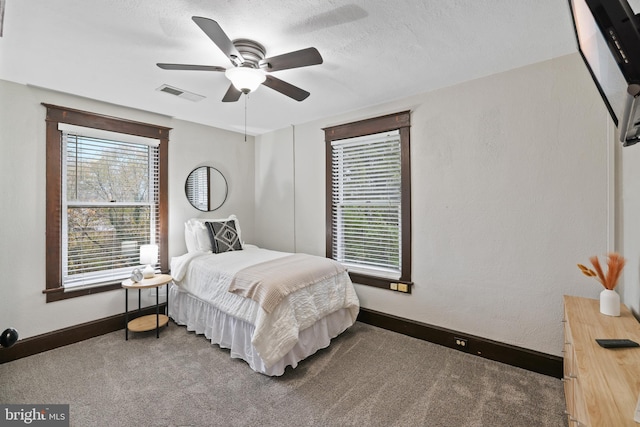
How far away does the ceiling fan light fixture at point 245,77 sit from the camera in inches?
78.3

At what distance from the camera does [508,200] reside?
251cm

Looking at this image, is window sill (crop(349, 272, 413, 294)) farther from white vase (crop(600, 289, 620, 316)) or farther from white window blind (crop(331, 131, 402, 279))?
white vase (crop(600, 289, 620, 316))

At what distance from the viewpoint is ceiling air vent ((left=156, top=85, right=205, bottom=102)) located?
2834mm

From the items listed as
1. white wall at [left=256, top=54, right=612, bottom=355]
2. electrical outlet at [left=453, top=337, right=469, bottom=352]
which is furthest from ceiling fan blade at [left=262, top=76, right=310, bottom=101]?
electrical outlet at [left=453, top=337, right=469, bottom=352]

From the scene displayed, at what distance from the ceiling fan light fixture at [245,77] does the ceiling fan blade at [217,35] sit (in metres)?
0.07

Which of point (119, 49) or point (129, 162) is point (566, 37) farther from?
point (129, 162)

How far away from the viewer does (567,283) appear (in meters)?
2.26

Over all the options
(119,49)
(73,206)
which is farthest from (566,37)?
(73,206)

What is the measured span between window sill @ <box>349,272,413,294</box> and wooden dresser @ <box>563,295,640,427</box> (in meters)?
1.45

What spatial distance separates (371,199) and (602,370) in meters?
2.44

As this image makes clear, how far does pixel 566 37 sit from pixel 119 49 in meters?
3.24

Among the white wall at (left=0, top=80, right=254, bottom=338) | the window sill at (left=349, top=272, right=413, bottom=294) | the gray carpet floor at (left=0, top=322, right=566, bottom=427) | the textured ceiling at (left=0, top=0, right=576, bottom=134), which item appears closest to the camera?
the textured ceiling at (left=0, top=0, right=576, bottom=134)

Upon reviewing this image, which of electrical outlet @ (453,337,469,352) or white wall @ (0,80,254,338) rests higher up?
white wall @ (0,80,254,338)

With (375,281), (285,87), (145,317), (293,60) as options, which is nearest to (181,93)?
(285,87)
